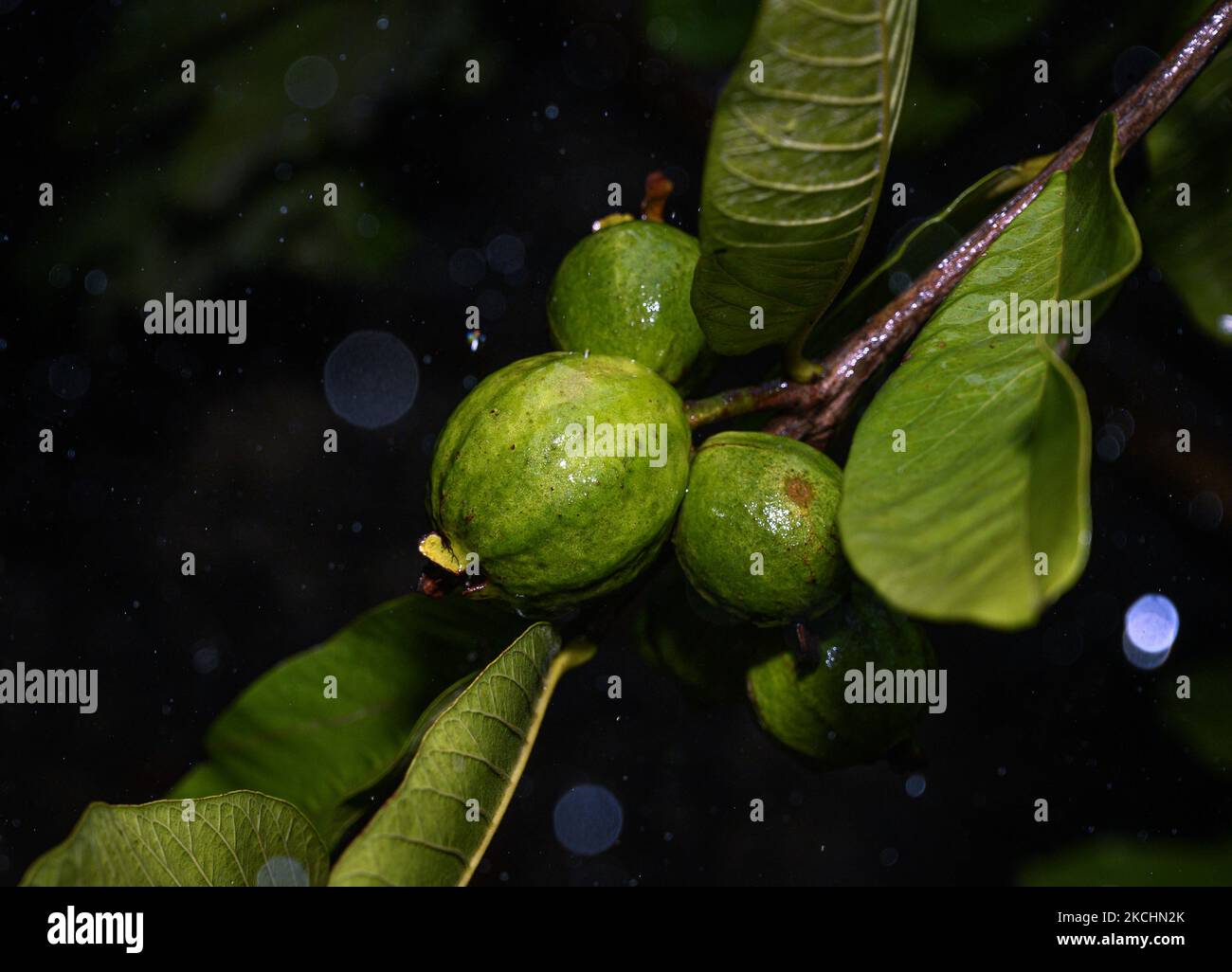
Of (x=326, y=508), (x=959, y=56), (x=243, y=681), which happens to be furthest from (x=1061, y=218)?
(x=243, y=681)

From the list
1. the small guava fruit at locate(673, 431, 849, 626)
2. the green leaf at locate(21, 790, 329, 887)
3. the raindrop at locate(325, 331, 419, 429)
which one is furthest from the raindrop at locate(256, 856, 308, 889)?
the raindrop at locate(325, 331, 419, 429)

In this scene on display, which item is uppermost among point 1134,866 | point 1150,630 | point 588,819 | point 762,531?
point 762,531
